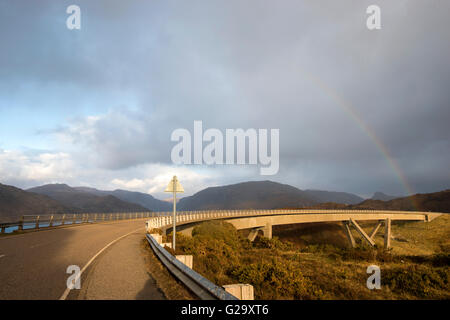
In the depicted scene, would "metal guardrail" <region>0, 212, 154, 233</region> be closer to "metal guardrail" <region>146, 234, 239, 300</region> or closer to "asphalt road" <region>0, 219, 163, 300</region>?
"asphalt road" <region>0, 219, 163, 300</region>

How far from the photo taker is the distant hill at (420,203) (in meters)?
137

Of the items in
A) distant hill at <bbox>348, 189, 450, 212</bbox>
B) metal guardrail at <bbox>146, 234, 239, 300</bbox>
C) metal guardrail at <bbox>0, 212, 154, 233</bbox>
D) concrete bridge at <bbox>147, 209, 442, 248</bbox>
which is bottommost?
distant hill at <bbox>348, 189, 450, 212</bbox>

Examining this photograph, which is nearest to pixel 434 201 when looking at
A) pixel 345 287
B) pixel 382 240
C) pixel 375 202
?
pixel 375 202

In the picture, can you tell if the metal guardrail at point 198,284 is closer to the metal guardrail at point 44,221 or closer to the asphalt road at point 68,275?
the asphalt road at point 68,275

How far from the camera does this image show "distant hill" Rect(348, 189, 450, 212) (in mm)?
137125

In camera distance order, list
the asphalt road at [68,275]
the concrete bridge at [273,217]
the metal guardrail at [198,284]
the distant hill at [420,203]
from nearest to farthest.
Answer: the metal guardrail at [198,284] < the asphalt road at [68,275] < the concrete bridge at [273,217] < the distant hill at [420,203]

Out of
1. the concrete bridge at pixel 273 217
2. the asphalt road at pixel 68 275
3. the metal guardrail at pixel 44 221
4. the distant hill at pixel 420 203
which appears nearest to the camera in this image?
the asphalt road at pixel 68 275

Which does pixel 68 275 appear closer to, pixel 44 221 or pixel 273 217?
pixel 44 221

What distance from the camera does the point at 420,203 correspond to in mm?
150125

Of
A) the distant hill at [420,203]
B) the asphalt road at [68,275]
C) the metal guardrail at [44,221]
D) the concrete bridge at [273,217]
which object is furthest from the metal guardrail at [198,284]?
the distant hill at [420,203]

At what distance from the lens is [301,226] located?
75.9m

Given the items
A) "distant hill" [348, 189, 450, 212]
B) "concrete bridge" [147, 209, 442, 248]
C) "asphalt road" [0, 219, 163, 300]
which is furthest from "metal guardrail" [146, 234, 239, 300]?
"distant hill" [348, 189, 450, 212]
